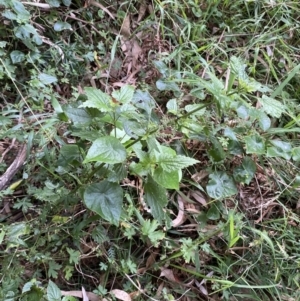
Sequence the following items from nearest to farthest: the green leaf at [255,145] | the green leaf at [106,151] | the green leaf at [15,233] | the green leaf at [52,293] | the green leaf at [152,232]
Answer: the green leaf at [106,151]
the green leaf at [52,293]
the green leaf at [15,233]
the green leaf at [152,232]
the green leaf at [255,145]

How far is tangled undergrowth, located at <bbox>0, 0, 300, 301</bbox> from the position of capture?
1.22 metres

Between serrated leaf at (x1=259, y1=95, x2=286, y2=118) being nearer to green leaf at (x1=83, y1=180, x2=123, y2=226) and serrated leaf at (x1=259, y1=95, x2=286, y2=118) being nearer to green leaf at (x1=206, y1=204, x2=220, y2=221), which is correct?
green leaf at (x1=206, y1=204, x2=220, y2=221)

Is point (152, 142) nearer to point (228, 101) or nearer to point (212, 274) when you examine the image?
point (228, 101)

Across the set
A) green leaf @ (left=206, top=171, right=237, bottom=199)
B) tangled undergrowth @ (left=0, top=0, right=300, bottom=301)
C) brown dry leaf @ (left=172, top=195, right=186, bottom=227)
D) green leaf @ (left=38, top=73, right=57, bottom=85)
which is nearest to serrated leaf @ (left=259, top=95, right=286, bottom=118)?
tangled undergrowth @ (left=0, top=0, right=300, bottom=301)

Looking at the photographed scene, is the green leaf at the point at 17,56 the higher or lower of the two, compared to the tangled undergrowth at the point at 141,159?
higher

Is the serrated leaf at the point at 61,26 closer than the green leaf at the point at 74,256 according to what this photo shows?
No

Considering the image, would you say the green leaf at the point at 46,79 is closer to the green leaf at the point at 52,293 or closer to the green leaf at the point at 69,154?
the green leaf at the point at 69,154

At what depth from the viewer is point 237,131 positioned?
161 centimetres

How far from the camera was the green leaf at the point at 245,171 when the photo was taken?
5.20ft

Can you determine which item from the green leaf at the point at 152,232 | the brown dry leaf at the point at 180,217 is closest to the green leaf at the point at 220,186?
the brown dry leaf at the point at 180,217

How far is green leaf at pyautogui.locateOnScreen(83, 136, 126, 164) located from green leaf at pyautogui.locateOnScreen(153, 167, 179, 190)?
12 centimetres

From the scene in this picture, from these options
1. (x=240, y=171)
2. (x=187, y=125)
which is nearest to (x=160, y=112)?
(x=187, y=125)

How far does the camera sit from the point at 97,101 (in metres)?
1.13

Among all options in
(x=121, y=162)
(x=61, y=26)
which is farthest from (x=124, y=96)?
(x=61, y=26)
